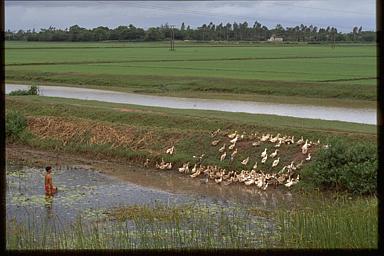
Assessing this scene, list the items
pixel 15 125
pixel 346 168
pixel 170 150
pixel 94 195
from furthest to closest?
pixel 15 125 < pixel 170 150 < pixel 94 195 < pixel 346 168

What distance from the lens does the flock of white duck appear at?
1173 centimetres

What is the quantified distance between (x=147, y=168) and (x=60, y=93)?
1319 cm

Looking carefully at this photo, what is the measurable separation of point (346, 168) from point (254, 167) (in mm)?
2293

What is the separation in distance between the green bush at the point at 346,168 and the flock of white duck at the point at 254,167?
60 cm

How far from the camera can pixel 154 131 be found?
1496 centimetres

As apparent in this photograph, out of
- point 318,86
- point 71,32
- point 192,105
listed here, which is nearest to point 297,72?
point 318,86

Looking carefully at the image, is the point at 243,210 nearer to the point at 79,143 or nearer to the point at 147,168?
the point at 147,168

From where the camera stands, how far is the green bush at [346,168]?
1033cm

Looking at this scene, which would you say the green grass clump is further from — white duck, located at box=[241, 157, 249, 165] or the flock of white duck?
white duck, located at box=[241, 157, 249, 165]

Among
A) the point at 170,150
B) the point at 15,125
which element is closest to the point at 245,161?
the point at 170,150

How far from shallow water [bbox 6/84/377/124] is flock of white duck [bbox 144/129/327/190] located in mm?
4100

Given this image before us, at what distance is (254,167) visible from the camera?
12.4 m

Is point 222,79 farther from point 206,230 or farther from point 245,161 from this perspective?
point 206,230

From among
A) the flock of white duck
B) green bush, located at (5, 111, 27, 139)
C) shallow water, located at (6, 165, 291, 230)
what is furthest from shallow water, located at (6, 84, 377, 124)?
shallow water, located at (6, 165, 291, 230)
